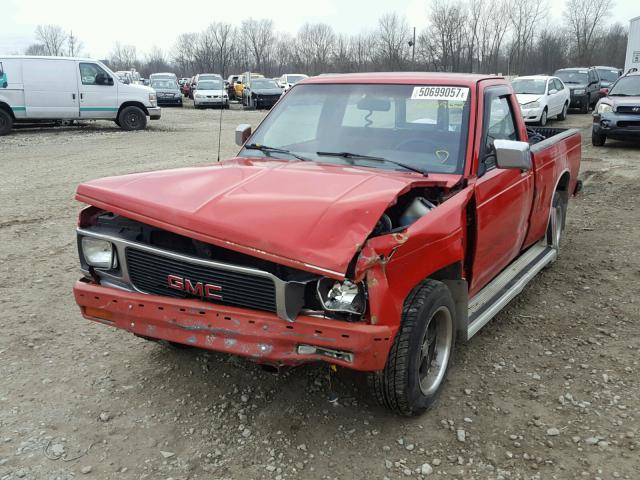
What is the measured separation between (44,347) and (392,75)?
3.18 meters

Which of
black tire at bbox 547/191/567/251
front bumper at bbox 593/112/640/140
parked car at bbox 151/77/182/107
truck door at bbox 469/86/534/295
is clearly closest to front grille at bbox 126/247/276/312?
truck door at bbox 469/86/534/295

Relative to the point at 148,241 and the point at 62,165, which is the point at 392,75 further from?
the point at 62,165

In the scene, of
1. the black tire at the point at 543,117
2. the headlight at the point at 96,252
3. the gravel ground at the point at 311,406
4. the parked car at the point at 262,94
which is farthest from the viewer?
the parked car at the point at 262,94

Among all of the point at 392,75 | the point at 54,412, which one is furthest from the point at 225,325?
the point at 392,75

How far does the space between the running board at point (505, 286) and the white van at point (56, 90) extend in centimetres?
1485

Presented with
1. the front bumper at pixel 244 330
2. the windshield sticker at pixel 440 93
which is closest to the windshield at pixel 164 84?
the windshield sticker at pixel 440 93

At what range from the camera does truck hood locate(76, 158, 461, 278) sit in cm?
A: 267

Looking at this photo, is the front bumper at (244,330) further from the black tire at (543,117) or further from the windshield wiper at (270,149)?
the black tire at (543,117)

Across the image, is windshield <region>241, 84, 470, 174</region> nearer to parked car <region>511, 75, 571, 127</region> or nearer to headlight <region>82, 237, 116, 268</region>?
headlight <region>82, 237, 116, 268</region>

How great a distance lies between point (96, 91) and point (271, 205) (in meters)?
15.9

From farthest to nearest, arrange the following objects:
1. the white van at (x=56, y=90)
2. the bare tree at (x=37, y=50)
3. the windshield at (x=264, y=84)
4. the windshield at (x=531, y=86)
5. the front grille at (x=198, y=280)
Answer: the bare tree at (x=37, y=50), the windshield at (x=264, y=84), the windshield at (x=531, y=86), the white van at (x=56, y=90), the front grille at (x=198, y=280)

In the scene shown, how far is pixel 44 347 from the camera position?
13.6ft

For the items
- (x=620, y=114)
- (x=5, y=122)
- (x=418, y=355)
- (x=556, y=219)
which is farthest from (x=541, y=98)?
(x=418, y=355)

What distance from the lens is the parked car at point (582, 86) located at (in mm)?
22859
